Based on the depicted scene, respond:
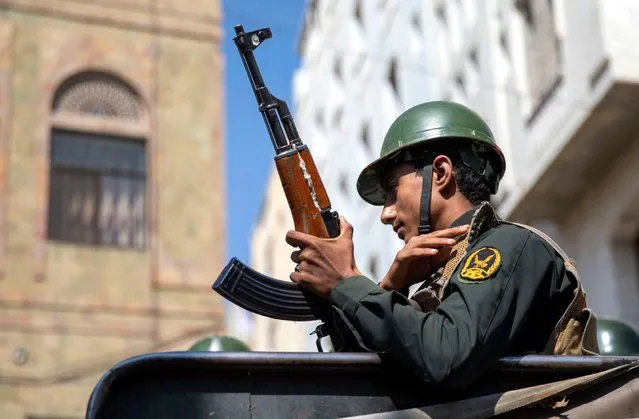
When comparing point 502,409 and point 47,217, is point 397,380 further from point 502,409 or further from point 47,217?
point 47,217

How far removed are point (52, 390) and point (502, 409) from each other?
812 inches

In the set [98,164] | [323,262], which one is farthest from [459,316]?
[98,164]

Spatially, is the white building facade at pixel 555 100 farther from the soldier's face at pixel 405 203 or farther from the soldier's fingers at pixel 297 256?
the soldier's fingers at pixel 297 256

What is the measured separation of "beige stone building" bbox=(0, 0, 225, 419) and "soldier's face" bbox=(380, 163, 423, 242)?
63.4ft

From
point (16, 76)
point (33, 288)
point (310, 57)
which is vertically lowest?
point (33, 288)

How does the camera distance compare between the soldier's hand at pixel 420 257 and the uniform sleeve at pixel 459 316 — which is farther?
the soldier's hand at pixel 420 257

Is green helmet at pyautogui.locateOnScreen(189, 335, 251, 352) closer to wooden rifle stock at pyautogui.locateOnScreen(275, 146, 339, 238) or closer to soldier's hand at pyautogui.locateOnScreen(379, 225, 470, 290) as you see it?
wooden rifle stock at pyautogui.locateOnScreen(275, 146, 339, 238)

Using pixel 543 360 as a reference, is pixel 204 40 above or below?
above

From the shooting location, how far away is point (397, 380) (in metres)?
3.42

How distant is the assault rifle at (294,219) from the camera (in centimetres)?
383

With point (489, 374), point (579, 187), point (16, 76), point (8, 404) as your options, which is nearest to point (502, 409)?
point (489, 374)

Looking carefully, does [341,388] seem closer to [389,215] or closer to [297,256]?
[297,256]

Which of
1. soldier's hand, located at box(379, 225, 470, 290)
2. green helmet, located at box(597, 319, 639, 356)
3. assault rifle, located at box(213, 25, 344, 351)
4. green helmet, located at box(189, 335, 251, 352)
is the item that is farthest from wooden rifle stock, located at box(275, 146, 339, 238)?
green helmet, located at box(189, 335, 251, 352)

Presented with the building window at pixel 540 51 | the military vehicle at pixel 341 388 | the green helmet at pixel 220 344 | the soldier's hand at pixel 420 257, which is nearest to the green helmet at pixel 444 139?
the soldier's hand at pixel 420 257
